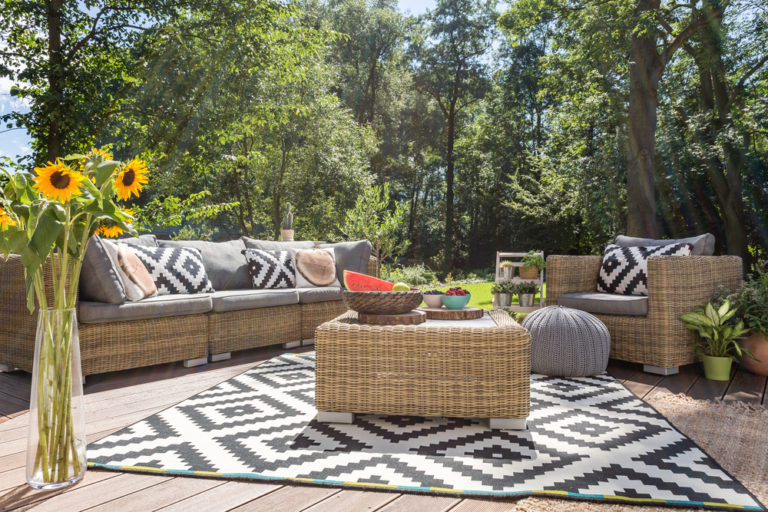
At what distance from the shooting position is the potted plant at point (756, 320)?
9.57 ft

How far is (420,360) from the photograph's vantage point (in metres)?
2.07

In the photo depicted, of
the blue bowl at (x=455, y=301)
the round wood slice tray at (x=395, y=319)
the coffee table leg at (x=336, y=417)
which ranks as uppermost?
the blue bowl at (x=455, y=301)

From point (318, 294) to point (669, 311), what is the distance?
2.44m

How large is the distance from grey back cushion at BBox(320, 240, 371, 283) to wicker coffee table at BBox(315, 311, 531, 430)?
2.28m

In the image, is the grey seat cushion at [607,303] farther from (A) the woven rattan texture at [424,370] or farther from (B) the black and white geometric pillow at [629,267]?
(A) the woven rattan texture at [424,370]

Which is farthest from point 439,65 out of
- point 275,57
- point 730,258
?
point 730,258

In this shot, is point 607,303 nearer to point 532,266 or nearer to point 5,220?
point 532,266

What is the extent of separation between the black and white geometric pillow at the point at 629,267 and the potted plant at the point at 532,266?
1.50 m

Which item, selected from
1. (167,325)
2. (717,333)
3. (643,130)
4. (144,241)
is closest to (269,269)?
(144,241)

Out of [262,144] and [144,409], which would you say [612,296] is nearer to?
[144,409]

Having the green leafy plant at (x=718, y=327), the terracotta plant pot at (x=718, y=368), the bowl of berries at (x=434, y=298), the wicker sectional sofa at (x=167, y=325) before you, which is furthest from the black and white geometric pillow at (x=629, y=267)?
the wicker sectional sofa at (x=167, y=325)

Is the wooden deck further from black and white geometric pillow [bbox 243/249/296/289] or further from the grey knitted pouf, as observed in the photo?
black and white geometric pillow [bbox 243/249/296/289]

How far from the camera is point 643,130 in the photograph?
6199 millimetres

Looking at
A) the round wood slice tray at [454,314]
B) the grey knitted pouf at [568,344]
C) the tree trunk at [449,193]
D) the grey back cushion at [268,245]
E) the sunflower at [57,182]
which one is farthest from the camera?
the tree trunk at [449,193]
